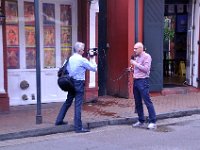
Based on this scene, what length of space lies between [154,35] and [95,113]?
3.56 meters

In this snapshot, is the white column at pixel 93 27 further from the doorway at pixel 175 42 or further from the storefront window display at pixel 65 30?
the doorway at pixel 175 42

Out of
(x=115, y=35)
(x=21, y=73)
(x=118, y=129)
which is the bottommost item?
(x=118, y=129)

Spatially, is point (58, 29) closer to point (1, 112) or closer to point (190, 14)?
point (1, 112)

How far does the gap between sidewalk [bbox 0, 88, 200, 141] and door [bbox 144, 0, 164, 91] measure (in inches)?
22.1

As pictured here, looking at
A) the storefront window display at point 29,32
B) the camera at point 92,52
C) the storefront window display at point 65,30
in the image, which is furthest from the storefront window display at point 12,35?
the camera at point 92,52

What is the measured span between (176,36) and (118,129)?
24.4ft

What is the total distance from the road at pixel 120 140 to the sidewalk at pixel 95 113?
185 millimetres

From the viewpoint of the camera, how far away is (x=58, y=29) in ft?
39.9

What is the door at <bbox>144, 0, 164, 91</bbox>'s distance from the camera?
1305cm

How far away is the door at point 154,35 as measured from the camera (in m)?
13.1

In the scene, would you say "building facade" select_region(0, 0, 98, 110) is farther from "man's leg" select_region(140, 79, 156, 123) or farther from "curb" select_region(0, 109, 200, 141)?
"man's leg" select_region(140, 79, 156, 123)

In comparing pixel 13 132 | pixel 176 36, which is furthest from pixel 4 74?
pixel 176 36

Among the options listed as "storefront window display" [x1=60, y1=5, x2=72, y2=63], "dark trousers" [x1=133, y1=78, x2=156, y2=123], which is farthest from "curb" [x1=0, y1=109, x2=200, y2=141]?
"storefront window display" [x1=60, y1=5, x2=72, y2=63]

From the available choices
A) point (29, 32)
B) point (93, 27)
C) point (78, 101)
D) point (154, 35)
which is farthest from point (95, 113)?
point (154, 35)
